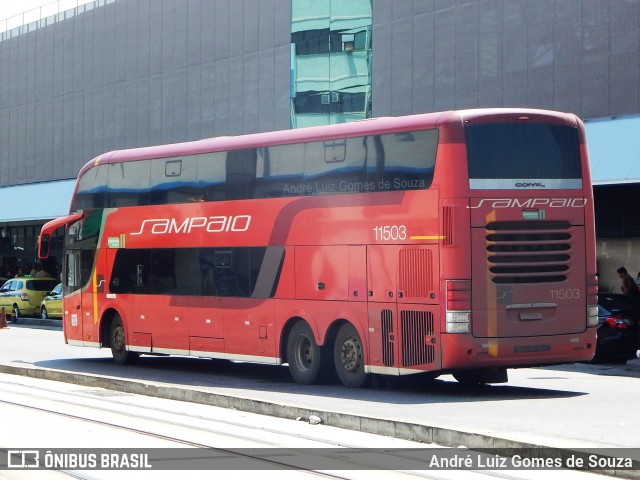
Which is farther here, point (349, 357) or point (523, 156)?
point (349, 357)

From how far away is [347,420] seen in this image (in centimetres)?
1355

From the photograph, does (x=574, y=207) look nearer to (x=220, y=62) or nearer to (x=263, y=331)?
(x=263, y=331)

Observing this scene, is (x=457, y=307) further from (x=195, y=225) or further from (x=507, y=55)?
(x=507, y=55)

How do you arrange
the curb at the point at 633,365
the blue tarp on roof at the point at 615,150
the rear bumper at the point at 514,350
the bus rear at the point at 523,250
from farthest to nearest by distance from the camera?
1. the blue tarp on roof at the point at 615,150
2. the curb at the point at 633,365
3. the bus rear at the point at 523,250
4. the rear bumper at the point at 514,350

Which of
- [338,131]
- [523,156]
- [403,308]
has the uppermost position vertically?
[338,131]

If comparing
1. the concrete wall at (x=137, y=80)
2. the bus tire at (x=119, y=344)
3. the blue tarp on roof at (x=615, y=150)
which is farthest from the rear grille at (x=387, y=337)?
the concrete wall at (x=137, y=80)

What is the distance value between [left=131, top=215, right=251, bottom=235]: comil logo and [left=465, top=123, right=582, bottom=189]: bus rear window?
15.2ft

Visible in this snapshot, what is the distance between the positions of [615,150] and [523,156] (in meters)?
13.0

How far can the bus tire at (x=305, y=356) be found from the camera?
18.6 metres

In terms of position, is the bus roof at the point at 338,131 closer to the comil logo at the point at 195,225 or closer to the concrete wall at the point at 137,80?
the comil logo at the point at 195,225

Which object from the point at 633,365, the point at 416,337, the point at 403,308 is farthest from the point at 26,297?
the point at 416,337

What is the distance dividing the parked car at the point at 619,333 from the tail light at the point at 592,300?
6.29 metres

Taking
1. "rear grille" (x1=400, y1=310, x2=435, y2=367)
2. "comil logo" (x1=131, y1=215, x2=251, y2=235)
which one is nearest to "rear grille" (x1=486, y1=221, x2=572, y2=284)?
"rear grille" (x1=400, y1=310, x2=435, y2=367)

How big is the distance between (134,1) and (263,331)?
3530 centimetres
